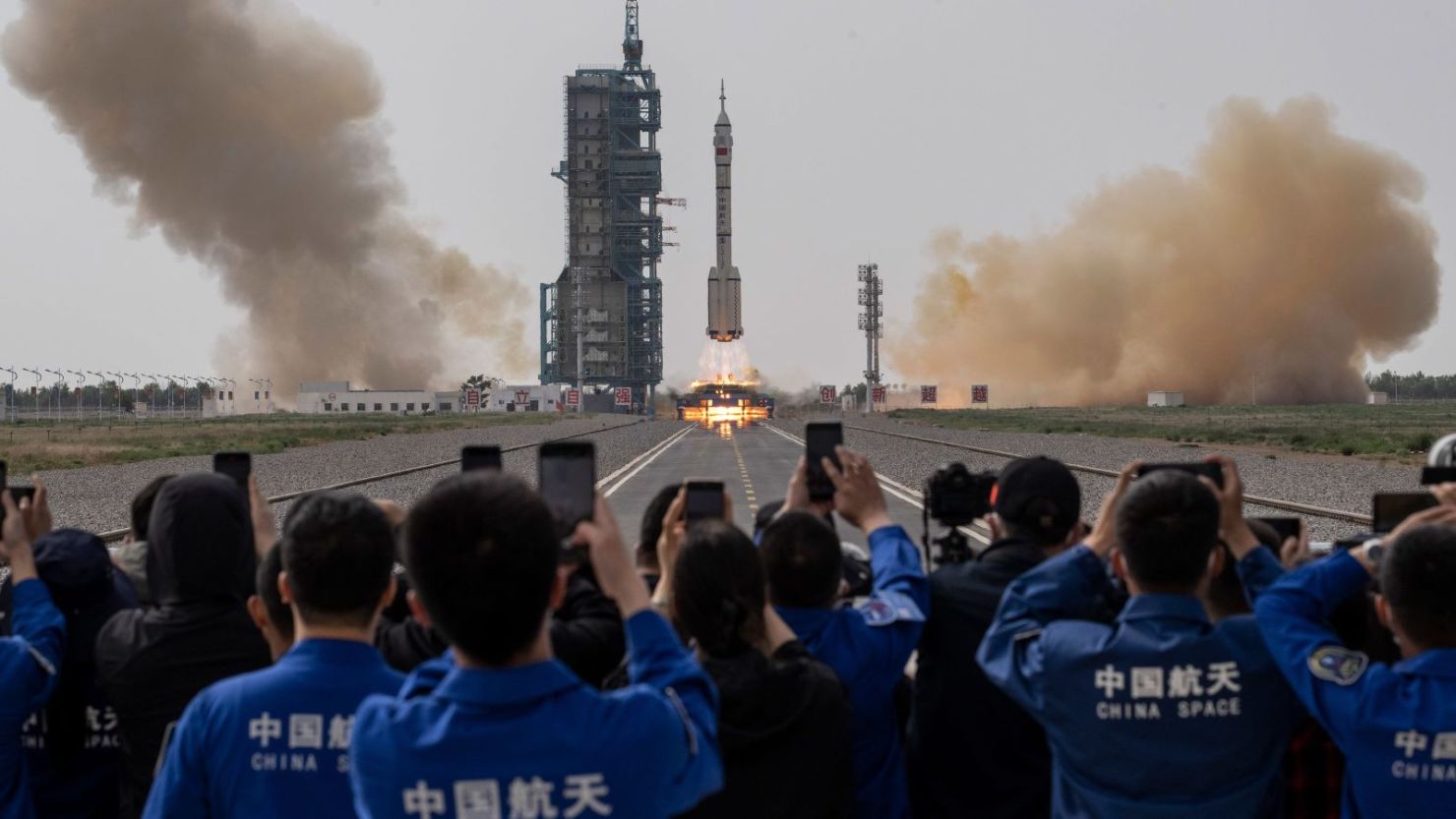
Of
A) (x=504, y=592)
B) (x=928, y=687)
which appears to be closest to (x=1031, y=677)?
(x=928, y=687)

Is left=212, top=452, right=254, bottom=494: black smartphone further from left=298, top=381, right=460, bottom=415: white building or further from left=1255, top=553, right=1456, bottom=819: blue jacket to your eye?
left=298, top=381, right=460, bottom=415: white building

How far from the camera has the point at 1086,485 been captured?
25.1 meters

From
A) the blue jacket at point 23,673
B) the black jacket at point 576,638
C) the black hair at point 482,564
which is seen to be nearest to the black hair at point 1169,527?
the black jacket at point 576,638

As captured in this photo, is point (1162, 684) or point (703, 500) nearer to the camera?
point (1162, 684)

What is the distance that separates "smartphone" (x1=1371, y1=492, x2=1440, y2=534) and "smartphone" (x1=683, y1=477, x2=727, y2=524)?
5.89 ft

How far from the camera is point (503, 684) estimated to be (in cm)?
241

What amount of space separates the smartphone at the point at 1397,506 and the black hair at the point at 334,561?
2656 millimetres

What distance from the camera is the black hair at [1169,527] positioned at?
3.23 m

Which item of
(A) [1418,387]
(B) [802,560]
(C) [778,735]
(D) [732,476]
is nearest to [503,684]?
(C) [778,735]

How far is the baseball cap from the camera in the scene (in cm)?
384

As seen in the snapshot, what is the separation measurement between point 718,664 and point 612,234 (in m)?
126

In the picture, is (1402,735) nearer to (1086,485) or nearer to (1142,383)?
(1086,485)

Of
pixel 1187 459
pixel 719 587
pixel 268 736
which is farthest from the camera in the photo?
pixel 1187 459

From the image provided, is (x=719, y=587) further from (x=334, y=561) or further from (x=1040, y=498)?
(x=1040, y=498)
